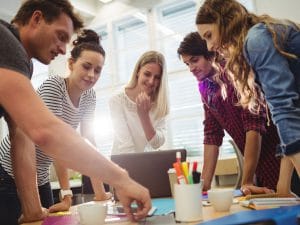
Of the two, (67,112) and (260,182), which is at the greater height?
(67,112)

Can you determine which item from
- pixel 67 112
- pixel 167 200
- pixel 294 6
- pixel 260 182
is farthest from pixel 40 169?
pixel 294 6

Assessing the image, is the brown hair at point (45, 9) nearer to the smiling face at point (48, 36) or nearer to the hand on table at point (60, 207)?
the smiling face at point (48, 36)

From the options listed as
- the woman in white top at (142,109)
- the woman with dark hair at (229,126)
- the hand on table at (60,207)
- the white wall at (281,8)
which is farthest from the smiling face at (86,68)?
the white wall at (281,8)

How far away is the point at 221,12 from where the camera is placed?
1.11 m

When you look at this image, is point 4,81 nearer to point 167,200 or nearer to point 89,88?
point 167,200

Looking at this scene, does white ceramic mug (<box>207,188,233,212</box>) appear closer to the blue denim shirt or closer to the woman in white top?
the blue denim shirt

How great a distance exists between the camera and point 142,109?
1905 millimetres

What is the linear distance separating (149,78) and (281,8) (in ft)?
9.28

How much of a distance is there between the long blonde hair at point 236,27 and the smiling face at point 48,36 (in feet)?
1.54

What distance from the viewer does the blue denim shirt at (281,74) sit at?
0.81 m

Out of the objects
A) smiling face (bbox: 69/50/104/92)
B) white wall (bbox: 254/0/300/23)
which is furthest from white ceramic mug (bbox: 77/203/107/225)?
white wall (bbox: 254/0/300/23)

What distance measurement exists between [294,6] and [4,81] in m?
3.99

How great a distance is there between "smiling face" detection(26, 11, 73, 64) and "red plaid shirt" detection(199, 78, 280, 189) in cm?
72

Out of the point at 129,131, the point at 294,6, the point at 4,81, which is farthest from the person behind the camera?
the point at 294,6
